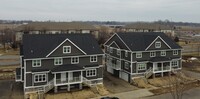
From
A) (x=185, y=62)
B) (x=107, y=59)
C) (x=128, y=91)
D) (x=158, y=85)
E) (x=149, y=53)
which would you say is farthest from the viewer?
(x=185, y=62)

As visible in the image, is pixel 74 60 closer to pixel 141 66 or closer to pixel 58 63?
pixel 58 63

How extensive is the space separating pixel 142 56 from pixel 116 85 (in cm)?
720

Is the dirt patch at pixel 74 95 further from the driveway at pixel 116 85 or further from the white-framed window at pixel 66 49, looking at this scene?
the white-framed window at pixel 66 49

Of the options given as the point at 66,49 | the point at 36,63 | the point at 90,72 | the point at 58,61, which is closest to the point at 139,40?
the point at 90,72

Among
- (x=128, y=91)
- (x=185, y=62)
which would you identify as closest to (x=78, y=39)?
(x=128, y=91)

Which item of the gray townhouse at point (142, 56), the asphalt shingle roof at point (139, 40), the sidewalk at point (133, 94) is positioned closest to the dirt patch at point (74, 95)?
the sidewalk at point (133, 94)

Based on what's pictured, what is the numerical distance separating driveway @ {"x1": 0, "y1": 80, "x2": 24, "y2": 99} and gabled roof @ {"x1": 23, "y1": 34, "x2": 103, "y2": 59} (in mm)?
5828

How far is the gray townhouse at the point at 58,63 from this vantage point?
33.4 metres

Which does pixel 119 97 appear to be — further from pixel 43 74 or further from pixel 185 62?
pixel 185 62

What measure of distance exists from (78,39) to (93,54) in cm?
364

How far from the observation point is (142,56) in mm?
42031

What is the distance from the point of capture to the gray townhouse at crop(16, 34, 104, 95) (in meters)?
33.4

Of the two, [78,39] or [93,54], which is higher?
[78,39]

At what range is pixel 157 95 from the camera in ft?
113
